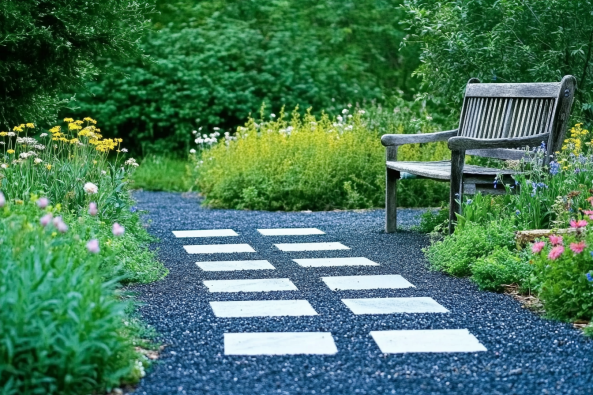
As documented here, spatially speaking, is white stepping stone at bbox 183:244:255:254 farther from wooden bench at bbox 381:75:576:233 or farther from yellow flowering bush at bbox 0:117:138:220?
wooden bench at bbox 381:75:576:233

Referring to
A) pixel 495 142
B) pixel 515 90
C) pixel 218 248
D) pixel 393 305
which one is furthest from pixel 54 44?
pixel 515 90

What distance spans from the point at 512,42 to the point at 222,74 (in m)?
6.51

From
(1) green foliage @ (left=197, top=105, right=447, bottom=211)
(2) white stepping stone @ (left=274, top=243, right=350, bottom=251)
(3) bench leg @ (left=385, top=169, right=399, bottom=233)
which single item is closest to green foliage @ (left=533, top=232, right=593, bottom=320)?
(2) white stepping stone @ (left=274, top=243, right=350, bottom=251)

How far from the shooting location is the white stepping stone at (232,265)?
18.7ft

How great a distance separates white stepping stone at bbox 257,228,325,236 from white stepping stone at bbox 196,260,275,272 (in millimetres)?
1420

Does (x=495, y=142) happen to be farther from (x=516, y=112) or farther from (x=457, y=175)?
(x=516, y=112)

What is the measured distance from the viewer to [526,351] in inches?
146

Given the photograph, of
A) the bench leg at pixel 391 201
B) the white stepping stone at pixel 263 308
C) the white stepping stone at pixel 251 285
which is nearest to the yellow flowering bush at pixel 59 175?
the white stepping stone at pixel 251 285

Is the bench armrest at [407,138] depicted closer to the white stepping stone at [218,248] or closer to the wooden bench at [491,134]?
the wooden bench at [491,134]

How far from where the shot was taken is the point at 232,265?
5836mm

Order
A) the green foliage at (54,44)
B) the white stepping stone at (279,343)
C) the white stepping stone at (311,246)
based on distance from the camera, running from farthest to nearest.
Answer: the white stepping stone at (311,246)
the green foliage at (54,44)
the white stepping stone at (279,343)

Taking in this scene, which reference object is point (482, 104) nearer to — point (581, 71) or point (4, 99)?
point (581, 71)

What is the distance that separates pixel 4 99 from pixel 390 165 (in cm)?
310

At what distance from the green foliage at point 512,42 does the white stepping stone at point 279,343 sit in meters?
4.75
